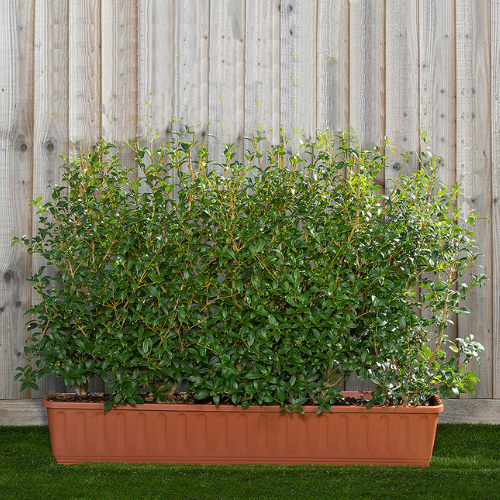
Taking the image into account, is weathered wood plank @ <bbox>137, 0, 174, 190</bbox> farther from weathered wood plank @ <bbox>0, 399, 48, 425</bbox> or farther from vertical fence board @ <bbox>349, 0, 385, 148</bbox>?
weathered wood plank @ <bbox>0, 399, 48, 425</bbox>

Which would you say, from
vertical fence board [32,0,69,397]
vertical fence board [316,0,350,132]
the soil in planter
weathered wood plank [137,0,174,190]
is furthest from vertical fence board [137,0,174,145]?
the soil in planter

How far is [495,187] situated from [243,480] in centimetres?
166

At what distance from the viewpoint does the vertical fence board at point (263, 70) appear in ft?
7.43

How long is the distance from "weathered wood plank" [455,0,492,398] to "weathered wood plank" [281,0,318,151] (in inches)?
26.2

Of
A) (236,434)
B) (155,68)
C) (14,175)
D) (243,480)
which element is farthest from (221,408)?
(155,68)

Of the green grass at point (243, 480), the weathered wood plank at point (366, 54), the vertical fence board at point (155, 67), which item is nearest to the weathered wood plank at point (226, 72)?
the vertical fence board at point (155, 67)

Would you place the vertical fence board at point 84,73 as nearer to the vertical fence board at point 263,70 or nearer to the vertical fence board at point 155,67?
the vertical fence board at point 155,67

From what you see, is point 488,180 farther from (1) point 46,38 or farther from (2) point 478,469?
(1) point 46,38

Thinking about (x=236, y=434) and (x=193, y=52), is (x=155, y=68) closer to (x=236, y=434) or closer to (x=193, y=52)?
(x=193, y=52)

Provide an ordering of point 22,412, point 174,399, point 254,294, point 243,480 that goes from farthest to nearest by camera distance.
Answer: point 22,412 < point 174,399 < point 254,294 < point 243,480

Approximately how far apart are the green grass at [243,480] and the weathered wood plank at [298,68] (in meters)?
1.35

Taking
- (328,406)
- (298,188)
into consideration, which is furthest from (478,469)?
(298,188)

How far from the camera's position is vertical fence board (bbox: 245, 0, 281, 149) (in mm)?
2266

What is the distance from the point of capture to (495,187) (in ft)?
7.54
